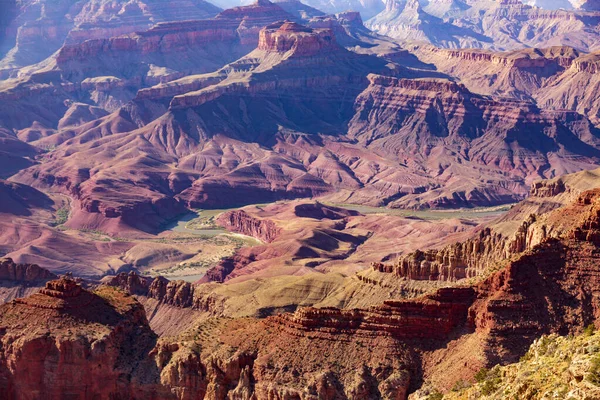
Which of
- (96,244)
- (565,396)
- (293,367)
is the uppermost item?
(565,396)

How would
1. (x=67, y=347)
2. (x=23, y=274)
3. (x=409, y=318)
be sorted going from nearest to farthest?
(x=409, y=318)
(x=67, y=347)
(x=23, y=274)

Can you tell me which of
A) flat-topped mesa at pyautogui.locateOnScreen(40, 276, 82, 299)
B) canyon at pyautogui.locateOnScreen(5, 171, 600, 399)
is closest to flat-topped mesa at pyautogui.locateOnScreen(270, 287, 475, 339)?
canyon at pyautogui.locateOnScreen(5, 171, 600, 399)

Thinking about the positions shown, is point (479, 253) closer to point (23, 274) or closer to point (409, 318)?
point (409, 318)

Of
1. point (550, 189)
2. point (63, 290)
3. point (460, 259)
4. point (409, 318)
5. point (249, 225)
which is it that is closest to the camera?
point (409, 318)

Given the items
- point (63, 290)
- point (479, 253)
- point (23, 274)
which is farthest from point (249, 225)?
point (63, 290)

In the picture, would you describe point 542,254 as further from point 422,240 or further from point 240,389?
point 422,240

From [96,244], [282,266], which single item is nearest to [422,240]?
[282,266]

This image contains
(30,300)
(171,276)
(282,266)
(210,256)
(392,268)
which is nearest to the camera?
(30,300)

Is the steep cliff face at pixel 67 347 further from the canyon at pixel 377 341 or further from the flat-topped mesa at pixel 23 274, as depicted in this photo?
the flat-topped mesa at pixel 23 274

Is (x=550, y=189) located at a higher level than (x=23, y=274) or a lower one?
lower
